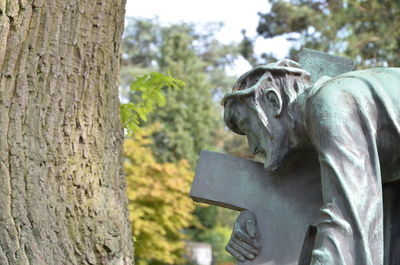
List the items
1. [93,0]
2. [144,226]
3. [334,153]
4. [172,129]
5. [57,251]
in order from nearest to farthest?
[334,153], [57,251], [93,0], [144,226], [172,129]

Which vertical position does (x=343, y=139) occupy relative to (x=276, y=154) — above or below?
above

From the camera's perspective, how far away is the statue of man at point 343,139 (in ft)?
8.20

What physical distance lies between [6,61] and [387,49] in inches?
581

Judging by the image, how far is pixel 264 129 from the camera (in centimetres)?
303

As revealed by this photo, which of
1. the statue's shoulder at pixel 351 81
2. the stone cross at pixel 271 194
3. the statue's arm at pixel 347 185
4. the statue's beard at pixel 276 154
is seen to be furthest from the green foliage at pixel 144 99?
the statue's arm at pixel 347 185

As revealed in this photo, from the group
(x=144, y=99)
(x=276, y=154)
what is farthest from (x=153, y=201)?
(x=276, y=154)

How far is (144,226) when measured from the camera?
15.7m

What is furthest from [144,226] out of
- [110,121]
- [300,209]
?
[300,209]

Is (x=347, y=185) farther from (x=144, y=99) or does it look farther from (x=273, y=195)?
(x=144, y=99)

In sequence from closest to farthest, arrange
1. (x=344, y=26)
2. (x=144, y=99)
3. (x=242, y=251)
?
1. (x=242, y=251)
2. (x=144, y=99)
3. (x=344, y=26)

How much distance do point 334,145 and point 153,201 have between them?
540 inches

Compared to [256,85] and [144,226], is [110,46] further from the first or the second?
[144,226]

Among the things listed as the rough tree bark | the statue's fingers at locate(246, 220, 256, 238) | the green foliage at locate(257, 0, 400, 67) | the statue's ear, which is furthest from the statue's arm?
the green foliage at locate(257, 0, 400, 67)

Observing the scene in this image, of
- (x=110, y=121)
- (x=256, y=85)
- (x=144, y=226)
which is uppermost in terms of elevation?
(x=256, y=85)
